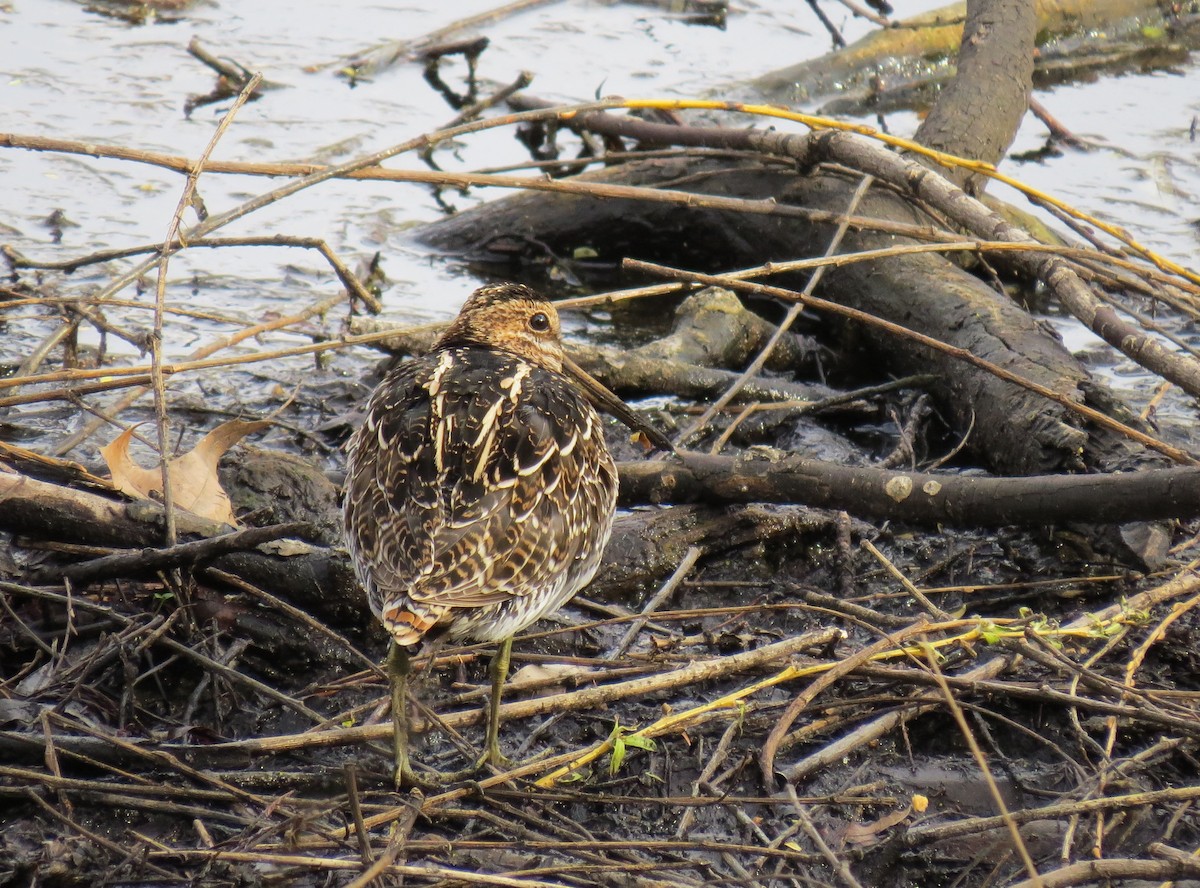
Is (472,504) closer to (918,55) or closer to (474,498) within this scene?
(474,498)

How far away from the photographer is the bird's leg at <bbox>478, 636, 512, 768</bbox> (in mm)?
3865

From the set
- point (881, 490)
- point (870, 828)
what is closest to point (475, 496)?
point (870, 828)

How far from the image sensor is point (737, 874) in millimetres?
3416

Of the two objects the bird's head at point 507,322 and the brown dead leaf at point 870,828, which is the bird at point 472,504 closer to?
the bird's head at point 507,322

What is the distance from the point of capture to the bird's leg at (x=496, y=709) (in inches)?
152

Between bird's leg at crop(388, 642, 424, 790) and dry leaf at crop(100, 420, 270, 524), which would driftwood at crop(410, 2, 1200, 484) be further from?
bird's leg at crop(388, 642, 424, 790)

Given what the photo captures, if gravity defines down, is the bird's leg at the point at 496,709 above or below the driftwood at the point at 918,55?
below

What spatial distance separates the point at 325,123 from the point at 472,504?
6.40 metres

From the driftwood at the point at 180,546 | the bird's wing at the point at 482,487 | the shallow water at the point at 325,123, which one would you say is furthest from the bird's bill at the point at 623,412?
the shallow water at the point at 325,123

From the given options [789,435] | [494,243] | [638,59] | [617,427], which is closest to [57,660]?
[617,427]

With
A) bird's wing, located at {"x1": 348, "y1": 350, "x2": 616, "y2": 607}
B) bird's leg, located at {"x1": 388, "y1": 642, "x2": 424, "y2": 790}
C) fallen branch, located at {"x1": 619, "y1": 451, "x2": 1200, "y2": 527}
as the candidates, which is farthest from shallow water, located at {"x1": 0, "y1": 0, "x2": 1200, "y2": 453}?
bird's leg, located at {"x1": 388, "y1": 642, "x2": 424, "y2": 790}

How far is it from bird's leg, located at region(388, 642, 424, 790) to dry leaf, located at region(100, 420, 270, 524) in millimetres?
974

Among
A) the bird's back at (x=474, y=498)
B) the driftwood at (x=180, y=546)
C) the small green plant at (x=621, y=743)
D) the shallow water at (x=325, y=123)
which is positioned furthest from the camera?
the shallow water at (x=325, y=123)

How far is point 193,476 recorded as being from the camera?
4516 millimetres
